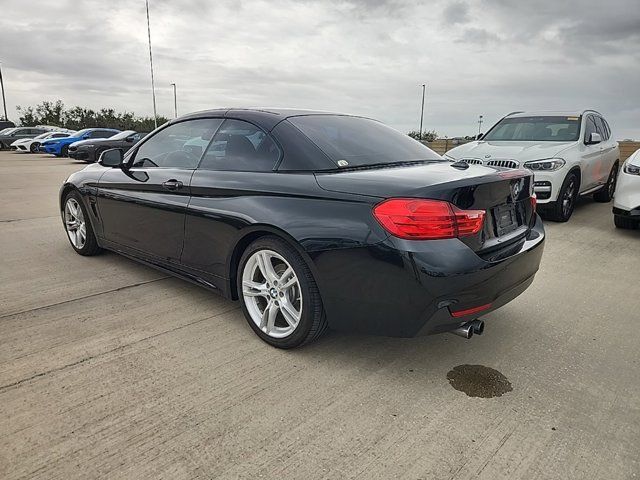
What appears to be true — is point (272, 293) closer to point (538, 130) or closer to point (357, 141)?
point (357, 141)

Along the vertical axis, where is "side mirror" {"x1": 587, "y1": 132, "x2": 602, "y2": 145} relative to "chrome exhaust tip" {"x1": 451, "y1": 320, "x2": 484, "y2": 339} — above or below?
above

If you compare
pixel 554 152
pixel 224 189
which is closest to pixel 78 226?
pixel 224 189

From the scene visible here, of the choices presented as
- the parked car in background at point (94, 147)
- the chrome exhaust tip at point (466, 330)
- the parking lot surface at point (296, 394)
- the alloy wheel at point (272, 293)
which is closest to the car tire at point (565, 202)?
the parking lot surface at point (296, 394)

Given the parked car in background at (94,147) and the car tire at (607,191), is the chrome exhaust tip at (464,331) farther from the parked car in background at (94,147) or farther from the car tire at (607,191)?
the parked car in background at (94,147)

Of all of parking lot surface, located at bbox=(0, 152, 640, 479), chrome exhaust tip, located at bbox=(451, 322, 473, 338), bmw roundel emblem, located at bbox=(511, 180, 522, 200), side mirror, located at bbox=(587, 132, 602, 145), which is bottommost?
parking lot surface, located at bbox=(0, 152, 640, 479)

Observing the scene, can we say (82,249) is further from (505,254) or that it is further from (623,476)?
(623,476)

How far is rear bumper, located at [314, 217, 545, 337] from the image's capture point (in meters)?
2.23

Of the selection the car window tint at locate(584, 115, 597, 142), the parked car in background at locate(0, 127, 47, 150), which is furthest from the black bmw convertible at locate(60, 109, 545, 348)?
the parked car in background at locate(0, 127, 47, 150)

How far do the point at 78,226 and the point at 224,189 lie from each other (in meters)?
2.50

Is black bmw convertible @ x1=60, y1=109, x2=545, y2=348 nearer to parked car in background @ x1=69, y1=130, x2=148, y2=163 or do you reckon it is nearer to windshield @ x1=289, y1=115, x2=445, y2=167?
windshield @ x1=289, y1=115, x2=445, y2=167

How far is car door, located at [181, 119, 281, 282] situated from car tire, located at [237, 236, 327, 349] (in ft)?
0.64

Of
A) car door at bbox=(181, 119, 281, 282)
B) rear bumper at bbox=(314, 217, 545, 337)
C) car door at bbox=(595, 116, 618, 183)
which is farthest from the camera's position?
car door at bbox=(595, 116, 618, 183)

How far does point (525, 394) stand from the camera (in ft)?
7.83

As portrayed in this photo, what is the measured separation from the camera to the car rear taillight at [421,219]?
7.36 ft
